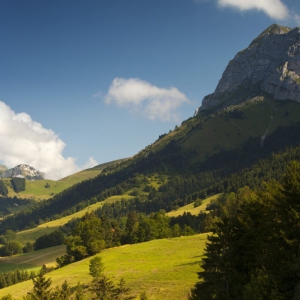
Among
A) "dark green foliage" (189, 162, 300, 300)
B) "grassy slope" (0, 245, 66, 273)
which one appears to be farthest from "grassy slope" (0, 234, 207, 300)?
"grassy slope" (0, 245, 66, 273)

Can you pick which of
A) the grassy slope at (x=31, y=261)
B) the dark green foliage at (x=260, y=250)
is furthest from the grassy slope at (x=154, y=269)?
the grassy slope at (x=31, y=261)

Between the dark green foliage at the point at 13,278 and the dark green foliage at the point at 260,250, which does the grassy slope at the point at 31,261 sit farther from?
the dark green foliage at the point at 260,250

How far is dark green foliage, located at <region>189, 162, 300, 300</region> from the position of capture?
26594mm

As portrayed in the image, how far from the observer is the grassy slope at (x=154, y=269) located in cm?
5286

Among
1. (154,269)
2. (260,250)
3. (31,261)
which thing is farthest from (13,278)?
(260,250)

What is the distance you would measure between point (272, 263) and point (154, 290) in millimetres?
29704

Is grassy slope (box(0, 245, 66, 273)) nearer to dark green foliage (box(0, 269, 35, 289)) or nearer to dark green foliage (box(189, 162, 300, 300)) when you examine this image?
dark green foliage (box(0, 269, 35, 289))

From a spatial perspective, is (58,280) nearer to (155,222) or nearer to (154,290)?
(154,290)

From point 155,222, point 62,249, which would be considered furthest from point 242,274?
point 62,249

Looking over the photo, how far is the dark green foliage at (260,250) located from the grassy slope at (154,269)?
1418 centimetres

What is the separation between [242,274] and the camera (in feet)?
113

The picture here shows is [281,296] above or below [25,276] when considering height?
above

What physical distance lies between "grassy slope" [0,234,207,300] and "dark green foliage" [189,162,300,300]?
14176mm

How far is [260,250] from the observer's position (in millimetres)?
32844
